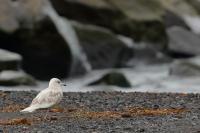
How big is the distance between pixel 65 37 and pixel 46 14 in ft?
4.15

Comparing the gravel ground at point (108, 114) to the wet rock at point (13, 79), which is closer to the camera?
the gravel ground at point (108, 114)

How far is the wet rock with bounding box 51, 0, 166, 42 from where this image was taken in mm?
39438

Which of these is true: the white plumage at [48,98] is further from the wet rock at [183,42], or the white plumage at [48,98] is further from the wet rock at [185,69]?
the wet rock at [183,42]

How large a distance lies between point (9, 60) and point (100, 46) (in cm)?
599

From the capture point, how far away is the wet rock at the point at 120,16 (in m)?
39.4

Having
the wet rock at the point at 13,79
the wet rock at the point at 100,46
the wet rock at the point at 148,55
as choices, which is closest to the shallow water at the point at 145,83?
the wet rock at the point at 13,79

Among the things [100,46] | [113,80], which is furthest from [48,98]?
[100,46]

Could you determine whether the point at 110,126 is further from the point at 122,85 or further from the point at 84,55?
the point at 84,55

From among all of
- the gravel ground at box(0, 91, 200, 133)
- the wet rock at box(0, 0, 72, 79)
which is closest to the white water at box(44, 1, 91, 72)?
the wet rock at box(0, 0, 72, 79)

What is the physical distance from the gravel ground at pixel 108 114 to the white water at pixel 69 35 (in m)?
14.3

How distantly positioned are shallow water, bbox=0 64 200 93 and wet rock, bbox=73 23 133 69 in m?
0.79

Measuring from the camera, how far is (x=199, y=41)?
142 ft

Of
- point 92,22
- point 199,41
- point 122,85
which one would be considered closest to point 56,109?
point 122,85

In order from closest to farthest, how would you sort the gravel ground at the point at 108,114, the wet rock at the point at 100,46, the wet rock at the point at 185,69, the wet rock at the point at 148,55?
1. the gravel ground at the point at 108,114
2. the wet rock at the point at 185,69
3. the wet rock at the point at 100,46
4. the wet rock at the point at 148,55
